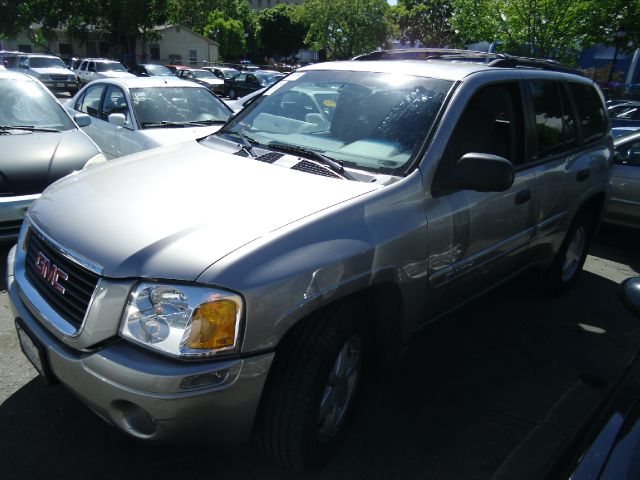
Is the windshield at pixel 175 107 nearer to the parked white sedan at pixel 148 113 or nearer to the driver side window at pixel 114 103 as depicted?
the parked white sedan at pixel 148 113

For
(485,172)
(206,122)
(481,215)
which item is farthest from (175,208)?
(206,122)

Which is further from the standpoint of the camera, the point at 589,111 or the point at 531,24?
the point at 531,24

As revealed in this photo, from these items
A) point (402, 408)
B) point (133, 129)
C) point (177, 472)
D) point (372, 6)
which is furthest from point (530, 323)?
point (372, 6)

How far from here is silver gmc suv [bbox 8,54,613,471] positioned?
196 cm

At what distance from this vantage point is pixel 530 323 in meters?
4.25

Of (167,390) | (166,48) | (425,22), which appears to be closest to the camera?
(167,390)

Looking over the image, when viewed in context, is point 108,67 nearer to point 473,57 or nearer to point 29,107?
point 29,107

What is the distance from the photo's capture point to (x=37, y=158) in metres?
4.82

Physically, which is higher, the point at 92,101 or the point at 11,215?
the point at 92,101

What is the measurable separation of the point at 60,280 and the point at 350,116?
1.79 meters

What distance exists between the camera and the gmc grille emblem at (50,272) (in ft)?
7.38

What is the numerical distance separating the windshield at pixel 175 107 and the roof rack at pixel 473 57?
3318 millimetres

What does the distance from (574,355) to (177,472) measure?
111 inches

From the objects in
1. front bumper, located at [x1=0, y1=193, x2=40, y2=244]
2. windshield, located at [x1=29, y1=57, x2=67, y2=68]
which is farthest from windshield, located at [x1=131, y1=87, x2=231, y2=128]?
windshield, located at [x1=29, y1=57, x2=67, y2=68]
